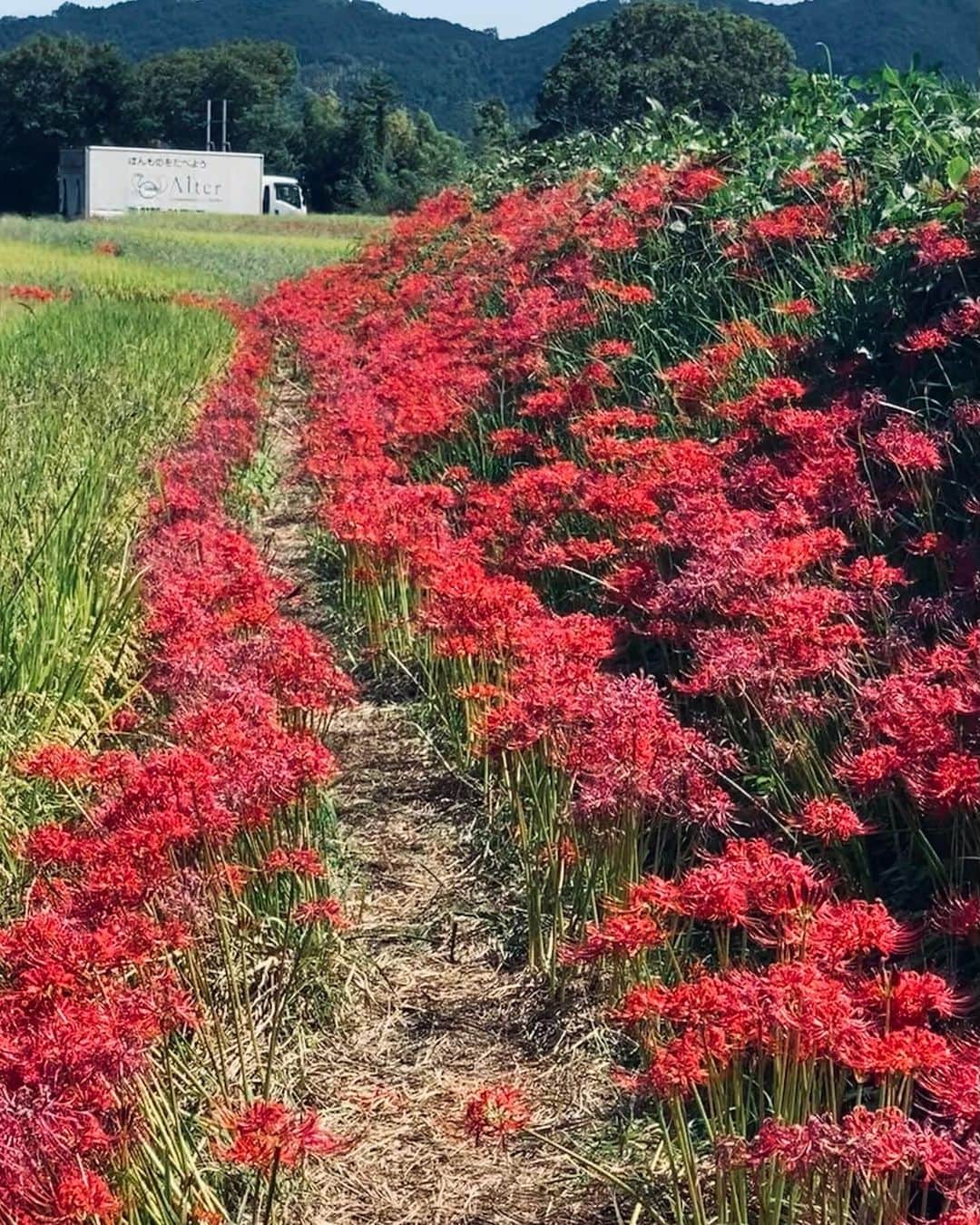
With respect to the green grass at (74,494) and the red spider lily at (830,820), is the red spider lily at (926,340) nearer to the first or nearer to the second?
the red spider lily at (830,820)

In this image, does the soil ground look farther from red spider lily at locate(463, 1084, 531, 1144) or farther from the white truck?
the white truck

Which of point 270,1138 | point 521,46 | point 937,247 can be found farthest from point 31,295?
point 521,46

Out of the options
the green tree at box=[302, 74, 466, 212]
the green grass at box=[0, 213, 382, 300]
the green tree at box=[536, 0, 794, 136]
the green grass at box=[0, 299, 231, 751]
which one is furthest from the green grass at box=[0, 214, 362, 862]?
the green tree at box=[302, 74, 466, 212]

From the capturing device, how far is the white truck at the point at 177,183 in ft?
169

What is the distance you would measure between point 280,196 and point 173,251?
3163 centimetres

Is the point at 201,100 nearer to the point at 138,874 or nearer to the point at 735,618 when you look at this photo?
the point at 735,618

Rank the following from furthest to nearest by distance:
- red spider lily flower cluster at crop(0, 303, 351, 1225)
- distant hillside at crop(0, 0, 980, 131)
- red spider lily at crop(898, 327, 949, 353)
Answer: distant hillside at crop(0, 0, 980, 131) → red spider lily at crop(898, 327, 949, 353) → red spider lily flower cluster at crop(0, 303, 351, 1225)

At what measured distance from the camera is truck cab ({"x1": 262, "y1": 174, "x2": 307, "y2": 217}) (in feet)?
172

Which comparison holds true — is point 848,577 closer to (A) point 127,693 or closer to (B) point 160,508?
(A) point 127,693

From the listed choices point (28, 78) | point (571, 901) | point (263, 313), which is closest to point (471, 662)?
point (571, 901)

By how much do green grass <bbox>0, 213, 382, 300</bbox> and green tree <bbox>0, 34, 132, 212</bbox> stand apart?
2870 centimetres

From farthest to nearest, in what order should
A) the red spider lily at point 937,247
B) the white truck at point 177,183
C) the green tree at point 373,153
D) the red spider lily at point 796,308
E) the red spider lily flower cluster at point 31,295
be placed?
the green tree at point 373,153
the white truck at point 177,183
the red spider lily flower cluster at point 31,295
the red spider lily at point 796,308
the red spider lily at point 937,247

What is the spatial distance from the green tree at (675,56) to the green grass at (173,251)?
11520mm

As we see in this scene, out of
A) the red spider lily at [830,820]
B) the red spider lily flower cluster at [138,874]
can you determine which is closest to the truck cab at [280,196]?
the red spider lily flower cluster at [138,874]
